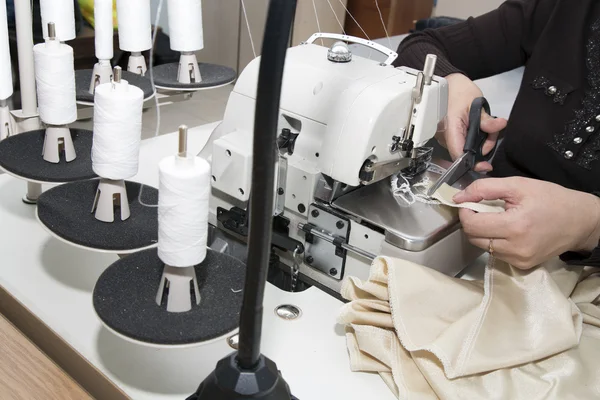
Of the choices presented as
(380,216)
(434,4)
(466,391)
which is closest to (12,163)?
(380,216)

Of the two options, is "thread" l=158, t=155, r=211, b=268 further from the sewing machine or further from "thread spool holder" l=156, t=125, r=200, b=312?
the sewing machine

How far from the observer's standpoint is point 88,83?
1.19 meters

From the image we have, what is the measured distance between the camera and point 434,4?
12.1 feet

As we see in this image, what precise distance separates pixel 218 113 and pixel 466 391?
1.02m

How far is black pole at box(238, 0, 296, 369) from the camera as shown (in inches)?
15.3

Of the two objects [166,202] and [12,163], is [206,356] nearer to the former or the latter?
[166,202]

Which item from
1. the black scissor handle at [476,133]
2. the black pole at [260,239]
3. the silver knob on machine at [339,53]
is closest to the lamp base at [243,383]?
the black pole at [260,239]

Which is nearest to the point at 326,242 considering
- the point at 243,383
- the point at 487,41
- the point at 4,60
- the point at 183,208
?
the point at 183,208

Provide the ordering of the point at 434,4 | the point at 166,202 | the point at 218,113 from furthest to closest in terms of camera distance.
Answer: the point at 434,4 → the point at 218,113 → the point at 166,202

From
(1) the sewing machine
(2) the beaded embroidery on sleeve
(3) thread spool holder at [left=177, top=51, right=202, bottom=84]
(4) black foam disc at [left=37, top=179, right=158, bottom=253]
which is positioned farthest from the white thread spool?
(2) the beaded embroidery on sleeve

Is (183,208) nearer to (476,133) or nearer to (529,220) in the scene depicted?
(529,220)

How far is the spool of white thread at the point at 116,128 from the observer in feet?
2.41

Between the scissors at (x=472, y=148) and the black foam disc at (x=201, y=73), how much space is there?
20.9 inches

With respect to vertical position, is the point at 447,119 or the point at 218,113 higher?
the point at 447,119
